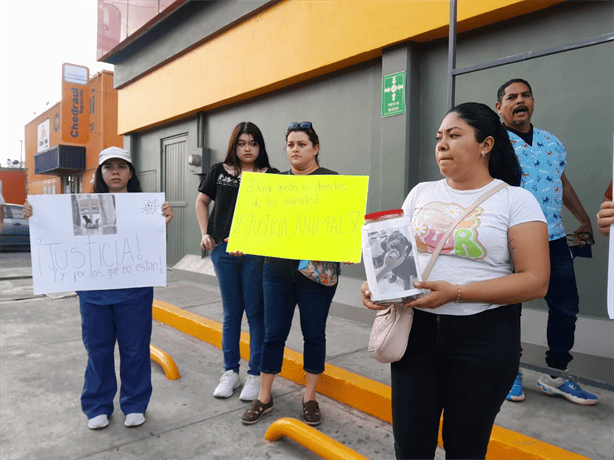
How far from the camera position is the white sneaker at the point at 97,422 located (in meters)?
2.70

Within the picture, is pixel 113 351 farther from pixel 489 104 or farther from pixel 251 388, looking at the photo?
pixel 489 104

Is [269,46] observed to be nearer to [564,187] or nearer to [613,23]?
[613,23]

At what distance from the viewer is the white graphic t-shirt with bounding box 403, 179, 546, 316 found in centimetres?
141

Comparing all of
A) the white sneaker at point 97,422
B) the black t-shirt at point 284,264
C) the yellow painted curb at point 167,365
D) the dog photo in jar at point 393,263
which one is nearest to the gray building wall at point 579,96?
the black t-shirt at point 284,264

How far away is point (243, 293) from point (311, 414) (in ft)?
3.17

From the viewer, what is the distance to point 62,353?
4250 millimetres

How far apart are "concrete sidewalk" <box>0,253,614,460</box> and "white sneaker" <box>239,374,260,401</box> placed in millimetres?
71

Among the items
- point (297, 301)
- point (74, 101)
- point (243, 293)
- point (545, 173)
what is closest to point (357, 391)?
point (297, 301)

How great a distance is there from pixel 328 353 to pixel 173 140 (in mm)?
7216

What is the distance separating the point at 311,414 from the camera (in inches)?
109

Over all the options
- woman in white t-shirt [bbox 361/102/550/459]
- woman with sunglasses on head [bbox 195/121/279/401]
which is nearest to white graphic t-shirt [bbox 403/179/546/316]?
woman in white t-shirt [bbox 361/102/550/459]

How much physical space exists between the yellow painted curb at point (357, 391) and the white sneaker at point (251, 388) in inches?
19.4

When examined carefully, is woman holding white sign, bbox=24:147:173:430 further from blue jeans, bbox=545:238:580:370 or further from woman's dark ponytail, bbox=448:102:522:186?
blue jeans, bbox=545:238:580:370

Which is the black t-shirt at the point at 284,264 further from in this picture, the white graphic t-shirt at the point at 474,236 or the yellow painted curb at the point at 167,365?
the yellow painted curb at the point at 167,365
